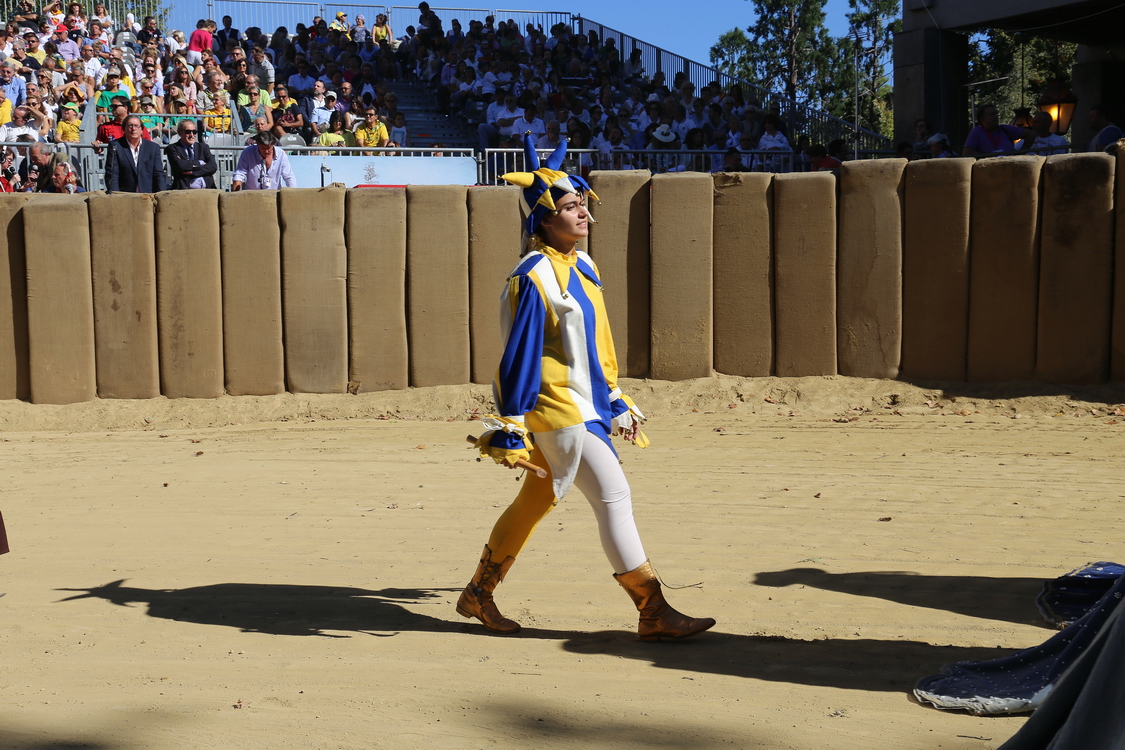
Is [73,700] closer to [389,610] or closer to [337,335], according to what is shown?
[389,610]

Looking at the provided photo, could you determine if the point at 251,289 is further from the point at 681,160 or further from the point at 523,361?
the point at 681,160

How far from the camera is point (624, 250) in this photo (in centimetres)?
985

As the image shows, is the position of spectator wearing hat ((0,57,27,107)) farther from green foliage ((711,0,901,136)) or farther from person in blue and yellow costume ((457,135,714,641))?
green foliage ((711,0,901,136))

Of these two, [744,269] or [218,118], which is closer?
[744,269]

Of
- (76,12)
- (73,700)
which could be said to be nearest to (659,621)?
(73,700)

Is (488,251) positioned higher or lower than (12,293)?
higher

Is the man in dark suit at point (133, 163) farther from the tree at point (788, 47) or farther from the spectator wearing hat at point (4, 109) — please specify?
the tree at point (788, 47)

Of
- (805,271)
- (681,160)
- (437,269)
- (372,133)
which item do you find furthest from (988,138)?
(372,133)

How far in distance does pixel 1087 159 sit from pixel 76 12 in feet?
56.0

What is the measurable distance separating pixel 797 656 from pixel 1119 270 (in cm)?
663

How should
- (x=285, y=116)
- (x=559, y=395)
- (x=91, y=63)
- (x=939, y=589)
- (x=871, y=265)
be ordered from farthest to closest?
(x=91, y=63) < (x=285, y=116) < (x=871, y=265) < (x=939, y=589) < (x=559, y=395)

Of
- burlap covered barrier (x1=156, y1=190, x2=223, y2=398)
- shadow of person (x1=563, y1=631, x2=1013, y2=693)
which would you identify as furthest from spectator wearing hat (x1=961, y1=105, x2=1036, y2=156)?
shadow of person (x1=563, y1=631, x2=1013, y2=693)

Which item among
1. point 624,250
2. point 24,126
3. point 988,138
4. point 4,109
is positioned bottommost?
point 624,250

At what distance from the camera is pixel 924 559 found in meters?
5.34
